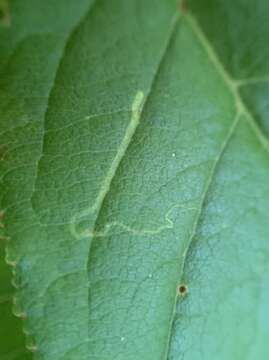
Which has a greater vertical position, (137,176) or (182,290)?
(137,176)

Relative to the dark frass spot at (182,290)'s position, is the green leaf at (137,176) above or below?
above

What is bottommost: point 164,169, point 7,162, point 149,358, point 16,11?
point 149,358

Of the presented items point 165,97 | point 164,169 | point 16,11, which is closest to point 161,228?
point 164,169

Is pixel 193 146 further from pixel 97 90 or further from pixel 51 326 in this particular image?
pixel 51 326

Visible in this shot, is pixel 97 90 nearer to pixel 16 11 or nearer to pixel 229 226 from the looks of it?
pixel 16 11

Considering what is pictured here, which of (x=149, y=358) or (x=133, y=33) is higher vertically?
(x=133, y=33)

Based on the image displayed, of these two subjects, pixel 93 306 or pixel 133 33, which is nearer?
pixel 93 306

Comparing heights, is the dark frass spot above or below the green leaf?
below
